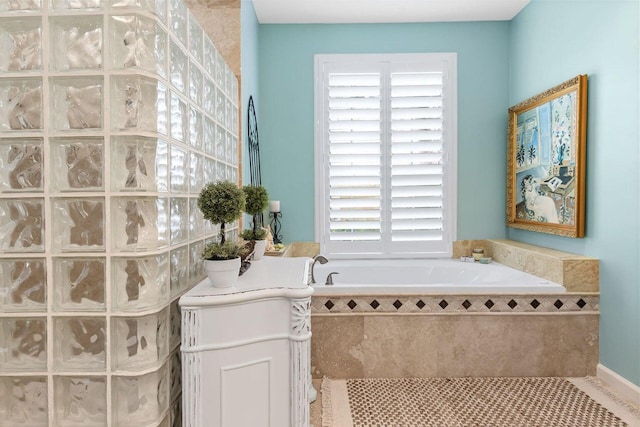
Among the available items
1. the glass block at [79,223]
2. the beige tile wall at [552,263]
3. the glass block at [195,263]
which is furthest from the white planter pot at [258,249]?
the beige tile wall at [552,263]

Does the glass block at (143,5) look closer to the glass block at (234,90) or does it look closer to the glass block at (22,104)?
the glass block at (22,104)

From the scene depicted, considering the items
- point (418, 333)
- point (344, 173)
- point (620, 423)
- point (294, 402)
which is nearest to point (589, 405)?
point (620, 423)

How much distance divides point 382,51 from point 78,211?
10.2ft

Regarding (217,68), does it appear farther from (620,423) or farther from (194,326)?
(620,423)

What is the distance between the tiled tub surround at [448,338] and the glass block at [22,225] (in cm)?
164

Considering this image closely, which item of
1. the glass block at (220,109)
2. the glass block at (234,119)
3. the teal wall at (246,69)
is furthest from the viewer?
the teal wall at (246,69)

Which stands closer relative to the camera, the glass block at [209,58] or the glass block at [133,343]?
the glass block at [133,343]

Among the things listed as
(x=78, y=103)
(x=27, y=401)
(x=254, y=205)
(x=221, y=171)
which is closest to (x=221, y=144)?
(x=221, y=171)

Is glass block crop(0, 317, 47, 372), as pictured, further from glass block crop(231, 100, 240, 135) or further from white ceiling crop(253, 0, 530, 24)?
white ceiling crop(253, 0, 530, 24)

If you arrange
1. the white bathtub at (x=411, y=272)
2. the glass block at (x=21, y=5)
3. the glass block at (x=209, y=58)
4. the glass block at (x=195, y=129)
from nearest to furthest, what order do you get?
the glass block at (x=21, y=5) < the glass block at (x=195, y=129) < the glass block at (x=209, y=58) < the white bathtub at (x=411, y=272)

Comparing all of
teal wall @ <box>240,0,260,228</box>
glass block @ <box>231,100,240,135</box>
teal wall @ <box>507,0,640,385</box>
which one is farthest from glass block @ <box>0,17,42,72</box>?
teal wall @ <box>507,0,640,385</box>

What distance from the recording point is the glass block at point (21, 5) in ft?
4.09

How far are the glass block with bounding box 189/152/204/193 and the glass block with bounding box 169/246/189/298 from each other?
27 cm

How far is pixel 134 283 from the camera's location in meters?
1.28
